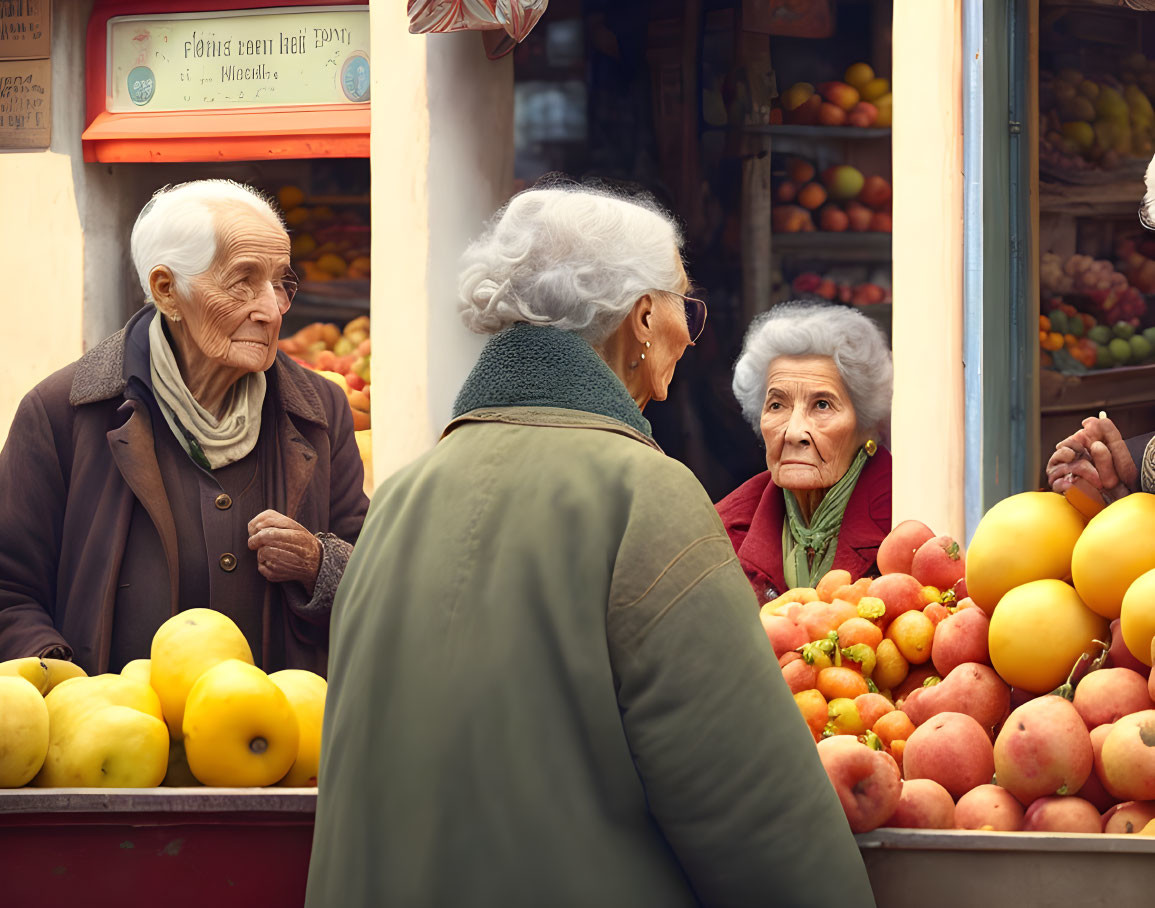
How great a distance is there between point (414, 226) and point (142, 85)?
4.39 feet

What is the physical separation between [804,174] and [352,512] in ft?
9.68

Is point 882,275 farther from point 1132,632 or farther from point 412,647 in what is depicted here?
point 412,647

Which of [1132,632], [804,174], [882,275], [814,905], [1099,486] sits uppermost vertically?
[804,174]

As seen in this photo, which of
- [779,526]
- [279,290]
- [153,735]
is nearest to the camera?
[153,735]

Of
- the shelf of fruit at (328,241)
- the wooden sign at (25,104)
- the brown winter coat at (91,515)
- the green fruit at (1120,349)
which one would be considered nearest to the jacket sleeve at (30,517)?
the brown winter coat at (91,515)

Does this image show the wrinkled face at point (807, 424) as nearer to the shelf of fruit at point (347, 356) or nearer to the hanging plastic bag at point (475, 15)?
the hanging plastic bag at point (475, 15)

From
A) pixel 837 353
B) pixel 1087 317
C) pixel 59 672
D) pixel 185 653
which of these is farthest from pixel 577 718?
pixel 1087 317

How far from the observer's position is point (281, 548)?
2752 mm

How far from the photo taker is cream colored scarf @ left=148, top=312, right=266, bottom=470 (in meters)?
2.84

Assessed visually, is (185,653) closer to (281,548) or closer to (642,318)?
(281,548)

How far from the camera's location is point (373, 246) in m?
5.03

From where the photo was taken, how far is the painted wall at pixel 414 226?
16.4 ft

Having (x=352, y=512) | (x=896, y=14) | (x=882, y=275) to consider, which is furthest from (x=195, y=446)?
(x=882, y=275)

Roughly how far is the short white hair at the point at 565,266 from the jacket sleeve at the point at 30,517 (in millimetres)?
1384
